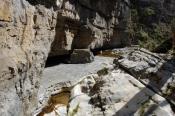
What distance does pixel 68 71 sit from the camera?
11883 millimetres

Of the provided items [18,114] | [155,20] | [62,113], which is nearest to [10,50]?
[18,114]

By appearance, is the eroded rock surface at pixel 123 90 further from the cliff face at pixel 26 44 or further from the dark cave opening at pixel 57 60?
the dark cave opening at pixel 57 60

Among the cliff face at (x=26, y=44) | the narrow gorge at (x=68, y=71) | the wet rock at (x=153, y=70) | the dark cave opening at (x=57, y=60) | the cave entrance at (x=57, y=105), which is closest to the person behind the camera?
the cliff face at (x=26, y=44)

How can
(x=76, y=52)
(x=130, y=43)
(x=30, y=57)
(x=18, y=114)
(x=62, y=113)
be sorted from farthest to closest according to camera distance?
1. (x=130, y=43)
2. (x=76, y=52)
3. (x=62, y=113)
4. (x=30, y=57)
5. (x=18, y=114)

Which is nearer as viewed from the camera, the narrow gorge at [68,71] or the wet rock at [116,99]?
the narrow gorge at [68,71]

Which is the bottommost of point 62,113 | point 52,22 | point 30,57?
point 62,113

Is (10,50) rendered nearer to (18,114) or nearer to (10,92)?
(10,92)

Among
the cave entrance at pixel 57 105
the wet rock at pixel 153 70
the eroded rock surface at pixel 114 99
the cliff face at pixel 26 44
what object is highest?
the cliff face at pixel 26 44

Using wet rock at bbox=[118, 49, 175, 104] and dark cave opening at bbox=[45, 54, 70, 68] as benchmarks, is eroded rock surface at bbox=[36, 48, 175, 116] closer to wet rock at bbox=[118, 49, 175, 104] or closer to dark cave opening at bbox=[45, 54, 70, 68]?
wet rock at bbox=[118, 49, 175, 104]

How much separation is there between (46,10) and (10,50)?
298 centimetres

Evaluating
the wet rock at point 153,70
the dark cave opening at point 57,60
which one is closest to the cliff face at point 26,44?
the dark cave opening at point 57,60

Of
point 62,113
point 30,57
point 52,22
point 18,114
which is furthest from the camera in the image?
point 52,22

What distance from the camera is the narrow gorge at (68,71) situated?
5.71 meters

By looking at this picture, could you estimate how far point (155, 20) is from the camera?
28234 millimetres
